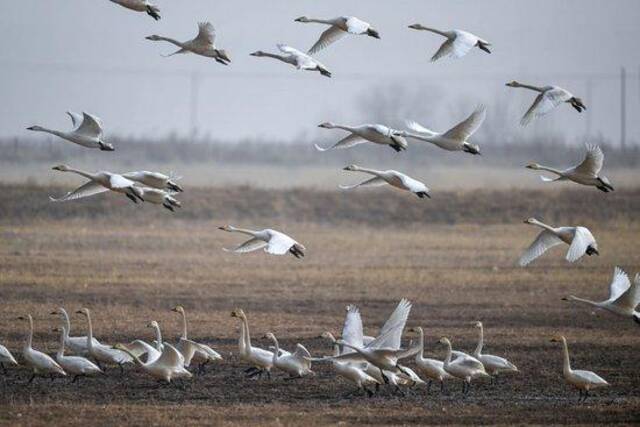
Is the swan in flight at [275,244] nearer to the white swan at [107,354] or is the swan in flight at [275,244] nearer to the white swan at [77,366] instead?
the white swan at [107,354]

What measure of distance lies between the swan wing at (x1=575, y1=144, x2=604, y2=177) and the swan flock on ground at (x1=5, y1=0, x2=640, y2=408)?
0.01 m

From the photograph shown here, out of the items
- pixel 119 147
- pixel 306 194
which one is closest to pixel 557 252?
pixel 306 194

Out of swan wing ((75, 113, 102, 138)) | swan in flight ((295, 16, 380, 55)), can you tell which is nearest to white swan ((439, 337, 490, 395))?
swan in flight ((295, 16, 380, 55))

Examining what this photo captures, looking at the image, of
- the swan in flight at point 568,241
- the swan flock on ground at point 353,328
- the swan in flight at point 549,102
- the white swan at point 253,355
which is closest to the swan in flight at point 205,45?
the swan flock on ground at point 353,328

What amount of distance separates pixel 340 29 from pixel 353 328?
399 centimetres

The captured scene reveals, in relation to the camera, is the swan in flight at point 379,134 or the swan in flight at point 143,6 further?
the swan in flight at point 379,134

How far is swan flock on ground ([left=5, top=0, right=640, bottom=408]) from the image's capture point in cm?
1383

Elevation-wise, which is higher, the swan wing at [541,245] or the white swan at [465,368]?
the swan wing at [541,245]

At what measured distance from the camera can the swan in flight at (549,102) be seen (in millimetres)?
15117

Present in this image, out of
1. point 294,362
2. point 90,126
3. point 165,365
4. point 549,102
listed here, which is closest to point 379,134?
point 549,102

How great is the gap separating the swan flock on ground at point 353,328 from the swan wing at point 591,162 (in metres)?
0.01

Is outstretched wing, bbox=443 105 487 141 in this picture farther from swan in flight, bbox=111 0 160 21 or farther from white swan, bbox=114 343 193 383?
white swan, bbox=114 343 193 383

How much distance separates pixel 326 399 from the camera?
1366 cm

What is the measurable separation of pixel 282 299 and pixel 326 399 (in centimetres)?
939
